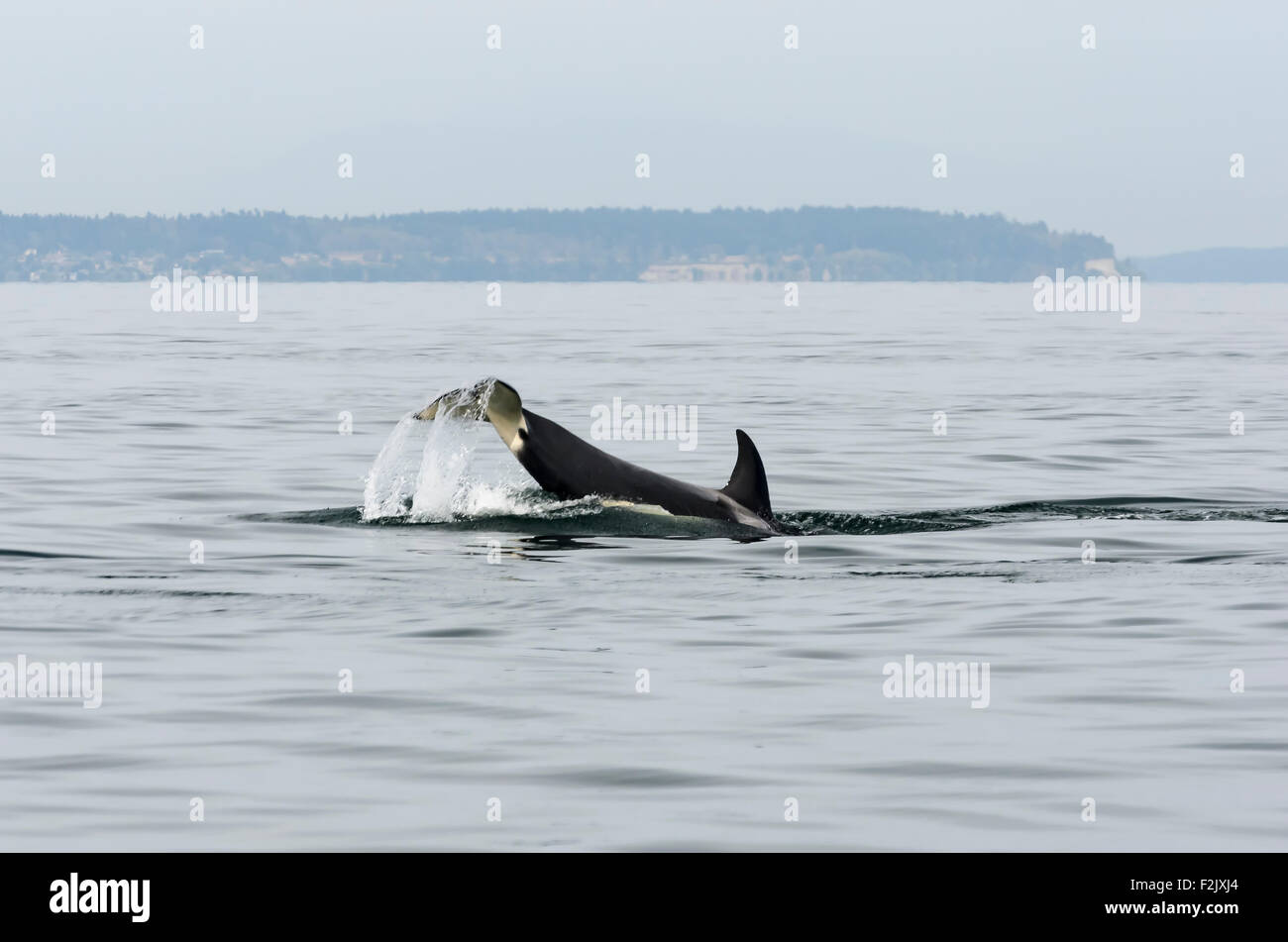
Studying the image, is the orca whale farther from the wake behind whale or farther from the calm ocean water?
the calm ocean water

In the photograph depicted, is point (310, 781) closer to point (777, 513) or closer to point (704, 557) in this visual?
point (704, 557)

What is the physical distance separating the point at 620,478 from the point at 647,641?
5121 millimetres

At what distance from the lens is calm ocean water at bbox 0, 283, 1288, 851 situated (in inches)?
347

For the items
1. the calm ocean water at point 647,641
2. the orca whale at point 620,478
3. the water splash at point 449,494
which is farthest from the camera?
the water splash at point 449,494

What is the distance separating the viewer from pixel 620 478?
17.9 m

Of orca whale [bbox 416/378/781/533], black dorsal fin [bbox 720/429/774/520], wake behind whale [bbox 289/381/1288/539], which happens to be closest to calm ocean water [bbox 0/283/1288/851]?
wake behind whale [bbox 289/381/1288/539]

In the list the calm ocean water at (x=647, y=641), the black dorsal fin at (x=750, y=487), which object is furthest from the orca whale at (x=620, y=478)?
the calm ocean water at (x=647, y=641)

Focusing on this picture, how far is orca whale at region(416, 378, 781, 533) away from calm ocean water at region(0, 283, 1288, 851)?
0.23 m

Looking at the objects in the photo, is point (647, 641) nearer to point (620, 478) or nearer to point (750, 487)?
point (620, 478)

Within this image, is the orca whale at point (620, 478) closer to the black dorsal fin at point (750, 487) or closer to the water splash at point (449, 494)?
the black dorsal fin at point (750, 487)

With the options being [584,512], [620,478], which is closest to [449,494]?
[584,512]

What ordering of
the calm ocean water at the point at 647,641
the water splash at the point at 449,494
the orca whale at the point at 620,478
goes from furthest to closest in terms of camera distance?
the water splash at the point at 449,494 < the orca whale at the point at 620,478 < the calm ocean water at the point at 647,641

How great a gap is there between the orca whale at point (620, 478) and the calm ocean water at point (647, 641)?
0.23m

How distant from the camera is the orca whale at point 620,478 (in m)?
17.5
